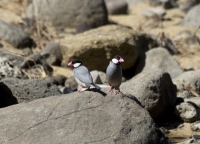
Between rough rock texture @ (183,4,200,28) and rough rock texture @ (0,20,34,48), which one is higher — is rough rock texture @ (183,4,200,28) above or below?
below

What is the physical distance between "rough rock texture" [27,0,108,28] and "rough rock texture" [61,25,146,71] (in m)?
2.34

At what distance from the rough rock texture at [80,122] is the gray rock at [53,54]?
17.5 feet

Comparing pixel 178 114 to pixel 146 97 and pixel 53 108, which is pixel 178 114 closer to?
pixel 146 97

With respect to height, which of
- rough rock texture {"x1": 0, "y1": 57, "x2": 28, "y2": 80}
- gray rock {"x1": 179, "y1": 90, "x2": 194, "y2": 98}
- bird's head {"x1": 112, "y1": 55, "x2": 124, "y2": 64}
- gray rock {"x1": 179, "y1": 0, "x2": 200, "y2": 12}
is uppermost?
bird's head {"x1": 112, "y1": 55, "x2": 124, "y2": 64}

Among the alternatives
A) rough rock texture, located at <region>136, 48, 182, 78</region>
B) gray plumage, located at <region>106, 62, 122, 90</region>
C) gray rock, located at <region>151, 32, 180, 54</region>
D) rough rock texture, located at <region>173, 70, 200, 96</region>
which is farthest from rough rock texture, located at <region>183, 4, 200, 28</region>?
gray plumage, located at <region>106, 62, 122, 90</region>

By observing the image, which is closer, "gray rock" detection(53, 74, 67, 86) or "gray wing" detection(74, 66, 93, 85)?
"gray wing" detection(74, 66, 93, 85)

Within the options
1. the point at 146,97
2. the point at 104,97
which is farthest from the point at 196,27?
the point at 104,97

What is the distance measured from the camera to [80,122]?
5.66 metres

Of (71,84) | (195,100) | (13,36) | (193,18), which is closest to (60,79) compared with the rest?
(71,84)

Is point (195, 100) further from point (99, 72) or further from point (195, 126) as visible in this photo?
point (99, 72)

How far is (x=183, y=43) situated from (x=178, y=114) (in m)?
4.85

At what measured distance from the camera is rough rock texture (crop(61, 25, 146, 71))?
409 inches

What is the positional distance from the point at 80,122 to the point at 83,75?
62 centimetres

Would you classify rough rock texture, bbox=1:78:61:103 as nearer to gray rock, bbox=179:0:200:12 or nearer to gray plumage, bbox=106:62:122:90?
gray plumage, bbox=106:62:122:90
